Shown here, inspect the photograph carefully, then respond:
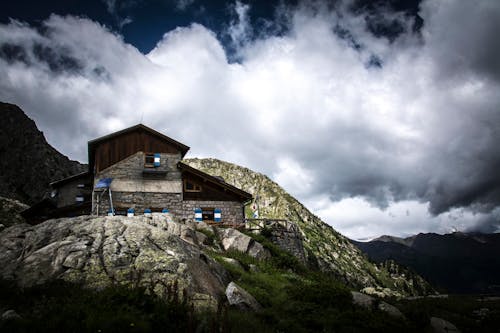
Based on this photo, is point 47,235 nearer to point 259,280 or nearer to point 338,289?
point 259,280

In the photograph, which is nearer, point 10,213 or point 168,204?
point 168,204

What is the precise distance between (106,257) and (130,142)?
21.3 meters

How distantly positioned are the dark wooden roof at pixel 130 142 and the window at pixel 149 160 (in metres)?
0.90

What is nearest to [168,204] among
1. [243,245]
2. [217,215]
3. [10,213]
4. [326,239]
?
[217,215]

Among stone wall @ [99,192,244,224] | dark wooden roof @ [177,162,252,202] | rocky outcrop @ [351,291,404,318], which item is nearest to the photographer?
rocky outcrop @ [351,291,404,318]

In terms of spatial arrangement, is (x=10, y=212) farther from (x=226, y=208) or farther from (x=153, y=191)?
(x=226, y=208)

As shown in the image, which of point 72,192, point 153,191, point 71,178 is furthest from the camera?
point 72,192

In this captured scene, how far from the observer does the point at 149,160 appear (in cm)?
3222

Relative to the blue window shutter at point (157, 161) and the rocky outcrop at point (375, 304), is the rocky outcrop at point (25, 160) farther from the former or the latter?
the rocky outcrop at point (375, 304)

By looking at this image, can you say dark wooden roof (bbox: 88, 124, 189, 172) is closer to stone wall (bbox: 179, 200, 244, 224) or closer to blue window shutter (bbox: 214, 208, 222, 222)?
stone wall (bbox: 179, 200, 244, 224)

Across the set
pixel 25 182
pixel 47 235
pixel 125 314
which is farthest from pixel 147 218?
pixel 25 182

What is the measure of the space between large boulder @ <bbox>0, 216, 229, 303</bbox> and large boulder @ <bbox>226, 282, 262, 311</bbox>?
0.60 m

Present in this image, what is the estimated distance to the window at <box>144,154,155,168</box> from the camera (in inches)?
1251

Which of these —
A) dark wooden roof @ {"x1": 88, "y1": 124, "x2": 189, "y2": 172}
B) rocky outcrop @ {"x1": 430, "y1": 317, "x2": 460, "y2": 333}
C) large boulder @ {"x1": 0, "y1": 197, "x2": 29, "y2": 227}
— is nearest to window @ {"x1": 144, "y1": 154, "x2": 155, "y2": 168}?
dark wooden roof @ {"x1": 88, "y1": 124, "x2": 189, "y2": 172}
